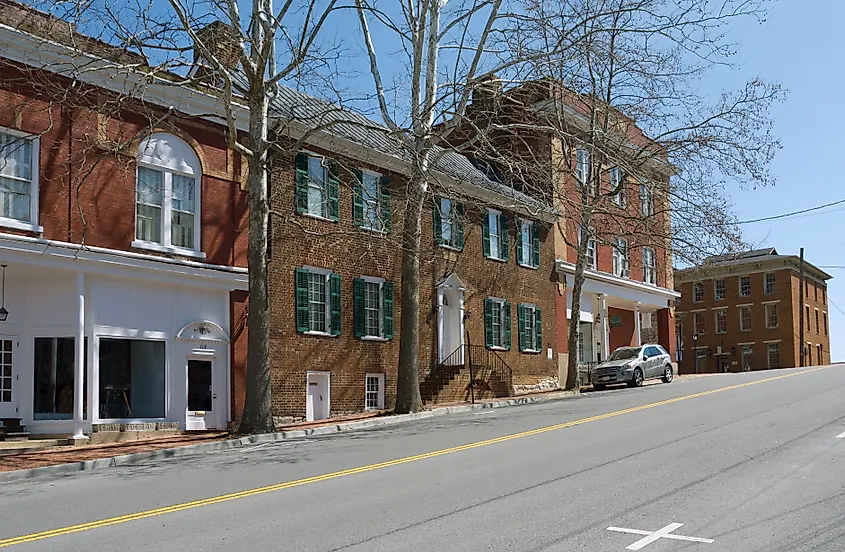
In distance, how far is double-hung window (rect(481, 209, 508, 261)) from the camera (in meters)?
32.4

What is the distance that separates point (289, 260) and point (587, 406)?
28.2 ft

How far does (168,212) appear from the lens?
2152 centimetres

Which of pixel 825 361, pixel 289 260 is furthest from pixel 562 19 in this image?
pixel 825 361

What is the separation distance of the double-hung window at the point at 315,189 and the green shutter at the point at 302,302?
5.60 ft

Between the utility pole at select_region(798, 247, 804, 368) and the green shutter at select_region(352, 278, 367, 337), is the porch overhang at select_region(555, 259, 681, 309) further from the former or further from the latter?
the utility pole at select_region(798, 247, 804, 368)

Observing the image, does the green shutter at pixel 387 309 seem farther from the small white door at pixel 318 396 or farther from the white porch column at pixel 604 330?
the white porch column at pixel 604 330

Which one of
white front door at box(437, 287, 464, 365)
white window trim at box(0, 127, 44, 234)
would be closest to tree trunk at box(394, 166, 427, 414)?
white front door at box(437, 287, 464, 365)

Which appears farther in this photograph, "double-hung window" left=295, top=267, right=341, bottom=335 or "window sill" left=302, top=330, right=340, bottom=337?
"window sill" left=302, top=330, right=340, bottom=337

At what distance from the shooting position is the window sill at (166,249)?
2064 centimetres

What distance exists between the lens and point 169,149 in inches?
850

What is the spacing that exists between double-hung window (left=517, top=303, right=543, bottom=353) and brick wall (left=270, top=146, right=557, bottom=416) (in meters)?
0.36

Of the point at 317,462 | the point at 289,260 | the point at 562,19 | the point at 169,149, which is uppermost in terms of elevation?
the point at 562,19

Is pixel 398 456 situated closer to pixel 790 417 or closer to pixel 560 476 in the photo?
pixel 560 476

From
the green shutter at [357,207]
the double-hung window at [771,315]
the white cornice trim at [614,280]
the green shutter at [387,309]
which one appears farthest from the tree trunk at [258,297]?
the double-hung window at [771,315]
